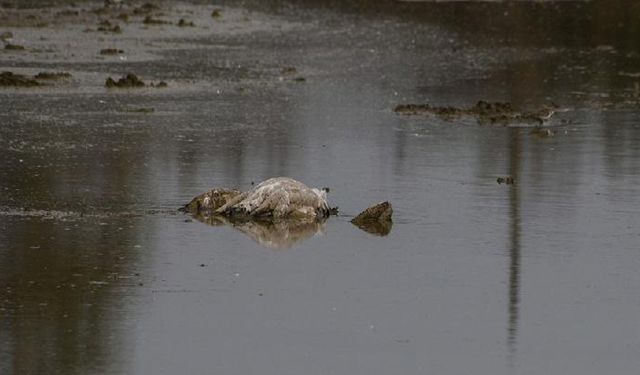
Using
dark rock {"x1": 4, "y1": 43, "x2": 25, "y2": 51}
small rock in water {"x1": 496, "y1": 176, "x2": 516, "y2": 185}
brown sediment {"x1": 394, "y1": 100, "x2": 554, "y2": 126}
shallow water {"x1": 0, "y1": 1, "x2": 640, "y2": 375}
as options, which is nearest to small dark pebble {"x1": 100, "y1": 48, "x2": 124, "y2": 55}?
shallow water {"x1": 0, "y1": 1, "x2": 640, "y2": 375}

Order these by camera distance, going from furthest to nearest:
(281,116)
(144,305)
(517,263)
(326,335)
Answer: (281,116), (517,263), (144,305), (326,335)

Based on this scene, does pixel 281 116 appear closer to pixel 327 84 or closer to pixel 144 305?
pixel 327 84

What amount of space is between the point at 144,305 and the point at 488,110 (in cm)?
1520

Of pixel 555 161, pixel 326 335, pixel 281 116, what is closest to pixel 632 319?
pixel 326 335

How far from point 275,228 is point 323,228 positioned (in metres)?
0.53

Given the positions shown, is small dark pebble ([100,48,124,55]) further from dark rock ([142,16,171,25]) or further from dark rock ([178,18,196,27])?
dark rock ([142,16,171,25])

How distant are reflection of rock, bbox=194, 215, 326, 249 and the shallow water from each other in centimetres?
19

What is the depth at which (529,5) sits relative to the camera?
55656mm

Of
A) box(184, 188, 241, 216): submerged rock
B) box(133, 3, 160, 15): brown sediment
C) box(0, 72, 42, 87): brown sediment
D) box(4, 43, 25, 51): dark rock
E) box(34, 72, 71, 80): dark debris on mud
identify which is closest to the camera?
box(184, 188, 241, 216): submerged rock

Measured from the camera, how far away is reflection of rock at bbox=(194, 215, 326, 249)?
17.6 metres

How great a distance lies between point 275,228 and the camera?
59.9ft

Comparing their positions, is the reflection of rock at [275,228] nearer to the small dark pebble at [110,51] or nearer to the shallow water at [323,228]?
the shallow water at [323,228]

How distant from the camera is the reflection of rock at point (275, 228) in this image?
1759 centimetres

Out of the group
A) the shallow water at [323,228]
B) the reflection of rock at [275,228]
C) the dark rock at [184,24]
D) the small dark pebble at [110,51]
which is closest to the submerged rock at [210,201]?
the reflection of rock at [275,228]
